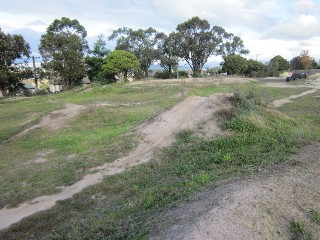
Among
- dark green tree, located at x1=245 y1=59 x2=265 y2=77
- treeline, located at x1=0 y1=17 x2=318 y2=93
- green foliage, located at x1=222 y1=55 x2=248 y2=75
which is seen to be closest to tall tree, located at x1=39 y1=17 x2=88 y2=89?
treeline, located at x1=0 y1=17 x2=318 y2=93

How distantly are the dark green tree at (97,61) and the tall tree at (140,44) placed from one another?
4.23 m

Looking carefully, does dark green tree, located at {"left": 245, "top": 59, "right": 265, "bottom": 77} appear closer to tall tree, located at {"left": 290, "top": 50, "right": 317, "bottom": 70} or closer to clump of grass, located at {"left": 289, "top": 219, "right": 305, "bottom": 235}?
tall tree, located at {"left": 290, "top": 50, "right": 317, "bottom": 70}

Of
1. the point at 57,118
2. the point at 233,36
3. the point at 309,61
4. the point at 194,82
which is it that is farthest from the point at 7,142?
the point at 309,61

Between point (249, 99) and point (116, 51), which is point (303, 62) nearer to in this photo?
point (116, 51)

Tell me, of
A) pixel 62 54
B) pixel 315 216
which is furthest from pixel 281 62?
pixel 315 216

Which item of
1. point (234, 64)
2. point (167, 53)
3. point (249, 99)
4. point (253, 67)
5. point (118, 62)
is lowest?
point (249, 99)

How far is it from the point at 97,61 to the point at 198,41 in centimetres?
1703

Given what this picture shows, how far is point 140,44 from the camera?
5522 centimetres

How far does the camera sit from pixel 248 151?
8.52 meters

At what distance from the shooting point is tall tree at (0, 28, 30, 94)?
115 feet

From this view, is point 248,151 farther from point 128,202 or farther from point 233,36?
point 233,36

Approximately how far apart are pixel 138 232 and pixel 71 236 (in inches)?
54.8

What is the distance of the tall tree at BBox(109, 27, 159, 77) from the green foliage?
11.8 metres

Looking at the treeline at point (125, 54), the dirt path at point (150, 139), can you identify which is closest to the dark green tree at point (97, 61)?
the treeline at point (125, 54)
